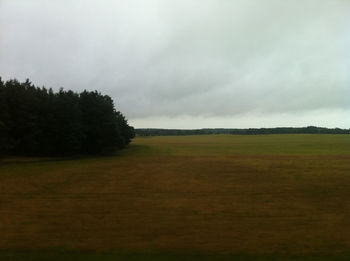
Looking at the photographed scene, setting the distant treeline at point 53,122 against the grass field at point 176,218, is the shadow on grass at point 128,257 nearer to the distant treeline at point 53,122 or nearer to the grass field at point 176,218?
the grass field at point 176,218

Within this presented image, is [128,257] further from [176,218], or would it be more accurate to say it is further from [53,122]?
[53,122]

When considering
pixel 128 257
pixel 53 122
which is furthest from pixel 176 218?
pixel 53 122

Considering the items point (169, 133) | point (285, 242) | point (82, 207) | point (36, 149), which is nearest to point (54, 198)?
point (82, 207)

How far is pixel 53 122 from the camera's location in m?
43.9

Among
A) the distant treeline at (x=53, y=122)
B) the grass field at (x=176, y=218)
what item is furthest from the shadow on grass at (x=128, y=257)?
the distant treeline at (x=53, y=122)

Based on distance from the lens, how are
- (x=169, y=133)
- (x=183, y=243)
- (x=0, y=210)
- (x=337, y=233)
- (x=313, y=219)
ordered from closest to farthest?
(x=183, y=243) → (x=337, y=233) → (x=313, y=219) → (x=0, y=210) → (x=169, y=133)

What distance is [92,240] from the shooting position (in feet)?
33.0

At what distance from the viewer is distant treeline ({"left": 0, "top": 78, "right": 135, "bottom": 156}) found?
39.5m

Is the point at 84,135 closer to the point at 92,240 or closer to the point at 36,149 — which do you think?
the point at 36,149

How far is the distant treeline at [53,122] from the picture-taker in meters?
39.5

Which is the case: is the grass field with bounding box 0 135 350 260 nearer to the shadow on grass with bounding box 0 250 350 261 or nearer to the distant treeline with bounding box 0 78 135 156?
the shadow on grass with bounding box 0 250 350 261

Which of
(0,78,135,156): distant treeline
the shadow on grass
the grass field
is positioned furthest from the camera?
(0,78,135,156): distant treeline

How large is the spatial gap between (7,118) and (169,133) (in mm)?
100984

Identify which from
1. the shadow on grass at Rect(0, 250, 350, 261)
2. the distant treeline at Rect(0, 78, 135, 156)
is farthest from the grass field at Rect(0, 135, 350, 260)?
the distant treeline at Rect(0, 78, 135, 156)
